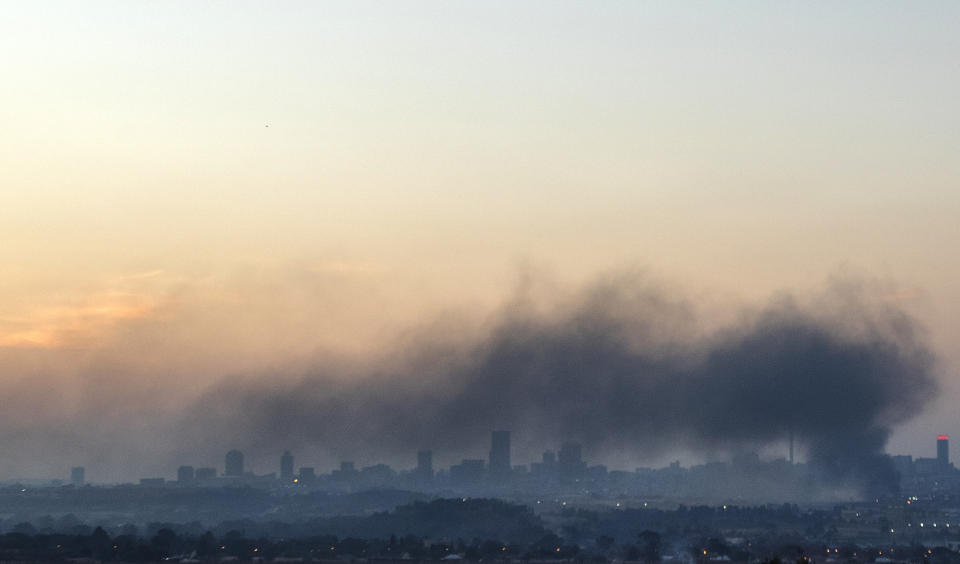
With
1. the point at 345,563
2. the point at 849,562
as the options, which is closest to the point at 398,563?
the point at 345,563

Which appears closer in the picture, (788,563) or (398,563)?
(788,563)

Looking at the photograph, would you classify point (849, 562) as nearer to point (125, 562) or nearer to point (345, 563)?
point (345, 563)

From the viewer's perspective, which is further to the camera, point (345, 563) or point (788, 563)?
point (345, 563)

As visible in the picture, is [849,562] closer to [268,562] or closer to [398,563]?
[398,563]

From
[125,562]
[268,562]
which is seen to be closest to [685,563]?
[268,562]

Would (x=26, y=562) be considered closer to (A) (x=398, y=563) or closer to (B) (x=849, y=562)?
(A) (x=398, y=563)

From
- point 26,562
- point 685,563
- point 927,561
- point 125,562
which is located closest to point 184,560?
point 125,562
